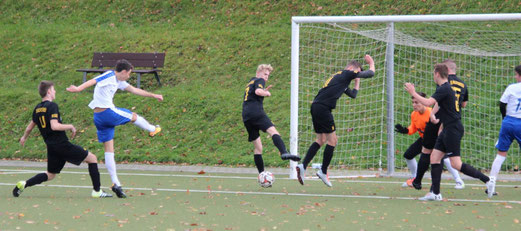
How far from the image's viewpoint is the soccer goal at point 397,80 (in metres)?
13.7

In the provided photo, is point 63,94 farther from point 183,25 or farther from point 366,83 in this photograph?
point 366,83

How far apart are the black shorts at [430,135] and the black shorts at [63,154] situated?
470 centimetres

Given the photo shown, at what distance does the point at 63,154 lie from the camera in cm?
911

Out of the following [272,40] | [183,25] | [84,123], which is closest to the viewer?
[84,123]

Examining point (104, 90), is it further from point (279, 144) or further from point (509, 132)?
point (509, 132)

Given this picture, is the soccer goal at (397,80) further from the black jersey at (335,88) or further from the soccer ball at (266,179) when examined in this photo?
the soccer ball at (266,179)

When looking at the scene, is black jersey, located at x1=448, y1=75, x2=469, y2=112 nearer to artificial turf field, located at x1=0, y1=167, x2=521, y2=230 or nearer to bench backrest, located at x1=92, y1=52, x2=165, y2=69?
artificial turf field, located at x1=0, y1=167, x2=521, y2=230

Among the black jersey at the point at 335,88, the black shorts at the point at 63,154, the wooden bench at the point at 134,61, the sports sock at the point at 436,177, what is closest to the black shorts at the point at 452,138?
the sports sock at the point at 436,177

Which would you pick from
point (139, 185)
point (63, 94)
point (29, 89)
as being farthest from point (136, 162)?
point (29, 89)

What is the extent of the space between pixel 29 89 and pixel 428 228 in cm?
1546

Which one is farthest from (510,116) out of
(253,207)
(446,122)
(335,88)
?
(253,207)

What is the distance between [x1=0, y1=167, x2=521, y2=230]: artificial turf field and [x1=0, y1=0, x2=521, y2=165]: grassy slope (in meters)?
3.79

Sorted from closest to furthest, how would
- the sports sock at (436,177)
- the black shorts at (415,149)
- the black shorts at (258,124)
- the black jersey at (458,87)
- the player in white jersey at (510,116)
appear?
the sports sock at (436,177) < the player in white jersey at (510,116) < the black jersey at (458,87) < the black shorts at (258,124) < the black shorts at (415,149)

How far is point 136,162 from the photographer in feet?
48.9
